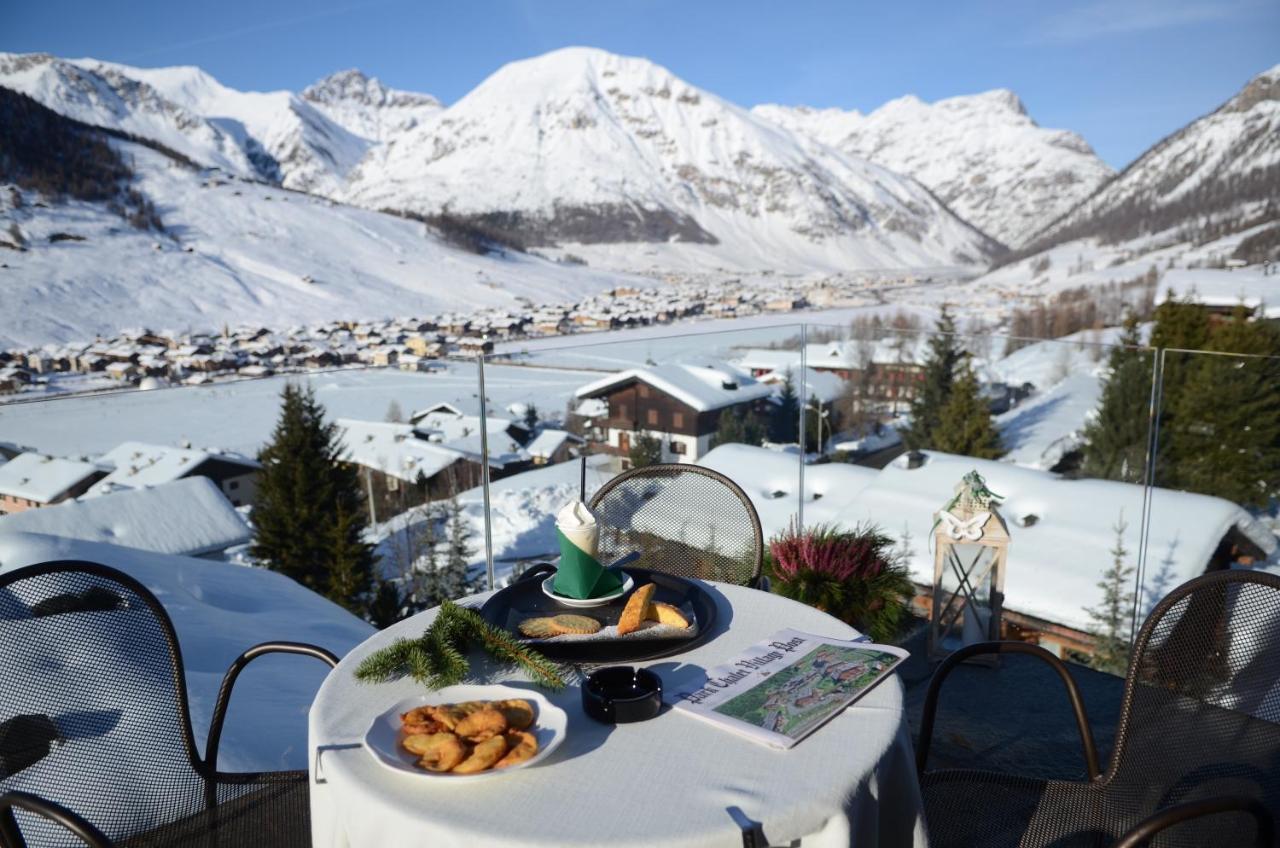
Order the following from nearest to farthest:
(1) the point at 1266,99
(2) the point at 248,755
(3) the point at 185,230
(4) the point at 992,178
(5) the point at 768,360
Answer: (2) the point at 248,755
(5) the point at 768,360
(3) the point at 185,230
(1) the point at 1266,99
(4) the point at 992,178

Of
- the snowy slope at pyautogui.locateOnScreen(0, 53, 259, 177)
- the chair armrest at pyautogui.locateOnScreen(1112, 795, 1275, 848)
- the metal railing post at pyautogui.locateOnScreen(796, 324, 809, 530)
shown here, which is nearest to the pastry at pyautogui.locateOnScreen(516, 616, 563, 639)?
the chair armrest at pyautogui.locateOnScreen(1112, 795, 1275, 848)

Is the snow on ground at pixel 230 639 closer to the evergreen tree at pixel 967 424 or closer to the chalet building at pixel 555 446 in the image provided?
the chalet building at pixel 555 446

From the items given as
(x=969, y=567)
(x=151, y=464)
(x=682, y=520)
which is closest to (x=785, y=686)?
(x=682, y=520)

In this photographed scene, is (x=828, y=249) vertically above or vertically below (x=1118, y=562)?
above

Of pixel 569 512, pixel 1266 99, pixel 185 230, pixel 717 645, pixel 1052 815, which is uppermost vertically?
pixel 1266 99

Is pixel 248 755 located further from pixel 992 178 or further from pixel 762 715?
pixel 992 178

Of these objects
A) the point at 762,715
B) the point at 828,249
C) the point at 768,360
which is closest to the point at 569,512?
the point at 762,715
